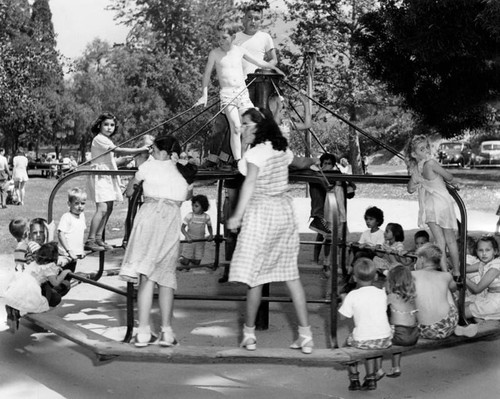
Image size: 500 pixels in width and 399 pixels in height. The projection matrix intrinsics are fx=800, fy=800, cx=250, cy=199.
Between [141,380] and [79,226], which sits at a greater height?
[79,226]

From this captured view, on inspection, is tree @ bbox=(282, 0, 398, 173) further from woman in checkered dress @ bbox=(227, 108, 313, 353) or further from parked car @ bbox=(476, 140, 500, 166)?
woman in checkered dress @ bbox=(227, 108, 313, 353)

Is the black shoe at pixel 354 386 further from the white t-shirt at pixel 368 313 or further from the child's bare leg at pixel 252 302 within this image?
the child's bare leg at pixel 252 302

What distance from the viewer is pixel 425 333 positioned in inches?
205

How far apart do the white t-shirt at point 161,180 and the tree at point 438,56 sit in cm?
324

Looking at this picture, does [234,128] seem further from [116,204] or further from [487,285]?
[116,204]

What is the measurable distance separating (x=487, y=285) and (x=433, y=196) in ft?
2.65

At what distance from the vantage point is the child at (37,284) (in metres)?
5.81

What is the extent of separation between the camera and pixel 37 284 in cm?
592

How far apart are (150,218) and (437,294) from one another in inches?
76.7

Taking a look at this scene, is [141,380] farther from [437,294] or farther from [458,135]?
[458,135]

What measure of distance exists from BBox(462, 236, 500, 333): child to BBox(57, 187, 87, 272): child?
329cm

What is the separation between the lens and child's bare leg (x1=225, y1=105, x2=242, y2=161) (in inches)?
283

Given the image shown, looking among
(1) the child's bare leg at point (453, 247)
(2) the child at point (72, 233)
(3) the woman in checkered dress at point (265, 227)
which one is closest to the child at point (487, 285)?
(1) the child's bare leg at point (453, 247)

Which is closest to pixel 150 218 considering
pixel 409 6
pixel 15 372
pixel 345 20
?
pixel 15 372
